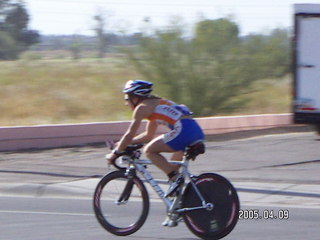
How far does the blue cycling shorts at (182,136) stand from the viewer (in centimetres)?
767

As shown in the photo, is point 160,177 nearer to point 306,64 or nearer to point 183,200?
point 183,200

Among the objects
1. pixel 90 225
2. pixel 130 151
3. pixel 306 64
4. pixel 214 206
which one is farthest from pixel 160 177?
pixel 306 64

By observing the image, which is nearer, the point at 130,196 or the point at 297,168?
the point at 130,196

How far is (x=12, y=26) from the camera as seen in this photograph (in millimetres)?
57812

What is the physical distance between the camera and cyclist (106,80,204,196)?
767cm

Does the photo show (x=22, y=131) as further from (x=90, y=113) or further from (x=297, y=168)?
(x=90, y=113)

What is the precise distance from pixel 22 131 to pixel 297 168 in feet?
20.6

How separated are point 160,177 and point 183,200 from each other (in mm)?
4746

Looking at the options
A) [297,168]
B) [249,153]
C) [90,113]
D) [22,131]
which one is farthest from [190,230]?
[90,113]

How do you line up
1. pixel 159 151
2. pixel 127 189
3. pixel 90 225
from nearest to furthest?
pixel 159 151
pixel 127 189
pixel 90 225

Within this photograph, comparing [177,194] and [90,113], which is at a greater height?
[177,194]

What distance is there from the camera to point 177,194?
7.71m

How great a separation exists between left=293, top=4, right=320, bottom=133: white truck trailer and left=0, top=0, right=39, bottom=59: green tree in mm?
40551

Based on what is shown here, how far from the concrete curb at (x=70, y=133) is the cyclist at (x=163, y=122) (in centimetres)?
890
